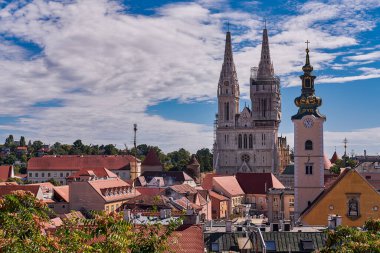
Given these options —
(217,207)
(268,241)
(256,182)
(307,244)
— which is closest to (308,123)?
(307,244)

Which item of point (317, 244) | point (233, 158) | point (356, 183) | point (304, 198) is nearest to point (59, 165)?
point (233, 158)

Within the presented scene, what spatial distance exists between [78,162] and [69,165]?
1.98 meters

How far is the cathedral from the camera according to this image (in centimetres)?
13062

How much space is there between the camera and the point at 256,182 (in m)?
99.0

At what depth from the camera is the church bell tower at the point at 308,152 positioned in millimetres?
53469

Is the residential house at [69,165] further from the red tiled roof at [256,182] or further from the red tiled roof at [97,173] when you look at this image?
the red tiled roof at [256,182]

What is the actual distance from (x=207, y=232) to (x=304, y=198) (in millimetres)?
21065

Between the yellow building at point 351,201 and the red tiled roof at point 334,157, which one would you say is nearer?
the yellow building at point 351,201

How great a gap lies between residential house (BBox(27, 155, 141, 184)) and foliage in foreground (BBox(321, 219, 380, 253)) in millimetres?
113891

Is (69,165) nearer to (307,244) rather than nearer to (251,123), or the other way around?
(251,123)

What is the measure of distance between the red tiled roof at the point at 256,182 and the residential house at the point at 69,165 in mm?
36125

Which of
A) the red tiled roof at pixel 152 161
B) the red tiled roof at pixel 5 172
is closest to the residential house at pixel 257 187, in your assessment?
the red tiled roof at pixel 152 161

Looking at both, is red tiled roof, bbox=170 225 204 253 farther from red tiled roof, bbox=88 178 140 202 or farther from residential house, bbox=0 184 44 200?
red tiled roof, bbox=88 178 140 202

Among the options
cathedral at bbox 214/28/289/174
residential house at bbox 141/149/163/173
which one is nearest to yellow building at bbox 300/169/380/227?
residential house at bbox 141/149/163/173
